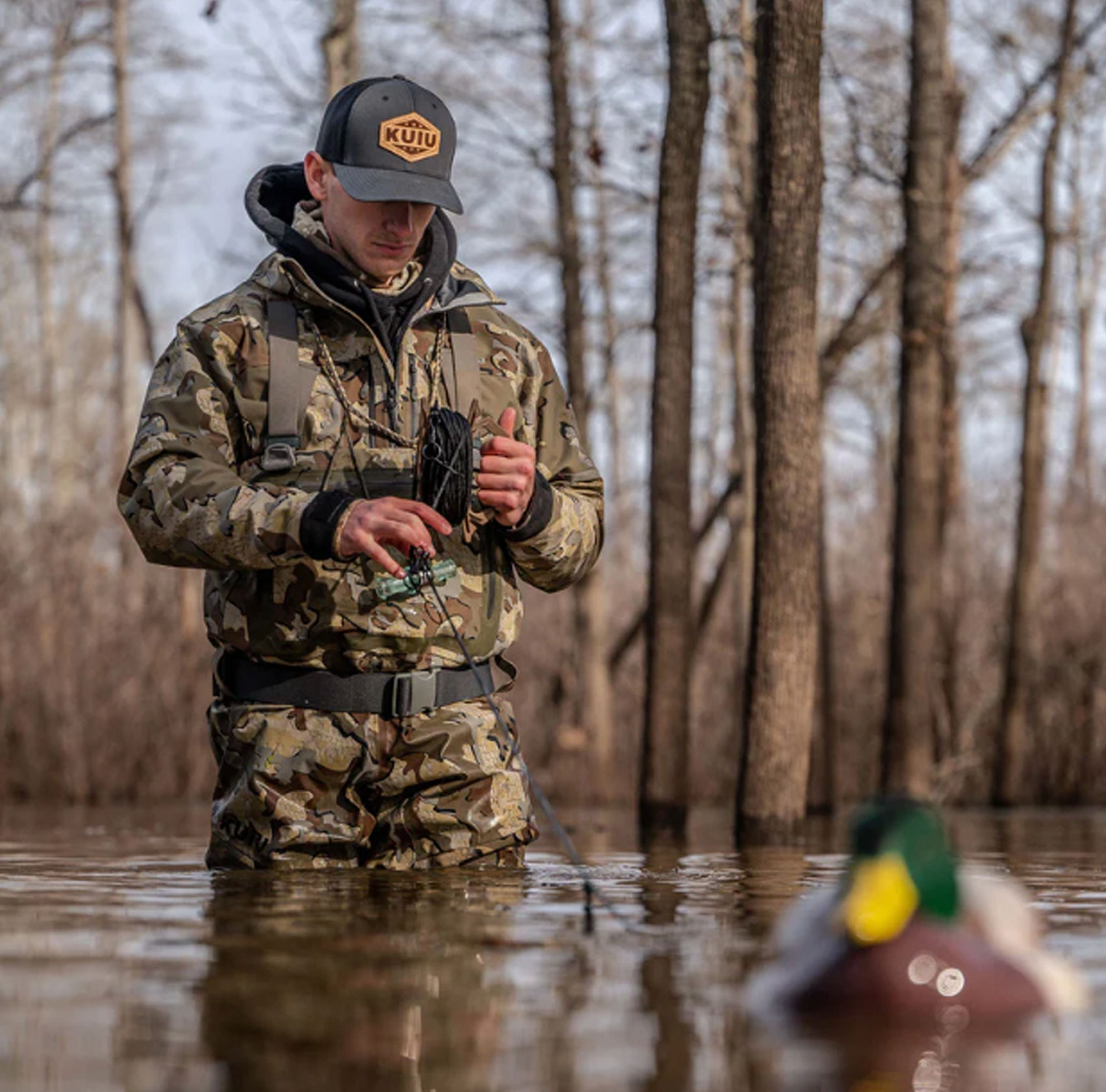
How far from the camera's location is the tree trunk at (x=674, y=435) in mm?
11047

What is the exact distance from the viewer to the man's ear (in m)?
5.38

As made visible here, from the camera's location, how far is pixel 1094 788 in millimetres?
18500

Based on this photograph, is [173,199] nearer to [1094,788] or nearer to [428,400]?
[1094,788]

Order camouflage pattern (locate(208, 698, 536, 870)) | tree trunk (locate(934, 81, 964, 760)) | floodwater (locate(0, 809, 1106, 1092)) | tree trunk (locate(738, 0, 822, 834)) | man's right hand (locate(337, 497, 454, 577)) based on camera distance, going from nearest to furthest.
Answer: floodwater (locate(0, 809, 1106, 1092)), man's right hand (locate(337, 497, 454, 577)), camouflage pattern (locate(208, 698, 536, 870)), tree trunk (locate(738, 0, 822, 834)), tree trunk (locate(934, 81, 964, 760))

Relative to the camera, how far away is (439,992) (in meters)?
3.40

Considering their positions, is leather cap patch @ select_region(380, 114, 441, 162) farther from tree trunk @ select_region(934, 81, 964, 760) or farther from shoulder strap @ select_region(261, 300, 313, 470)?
tree trunk @ select_region(934, 81, 964, 760)

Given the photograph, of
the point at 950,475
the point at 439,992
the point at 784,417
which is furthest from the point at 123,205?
the point at 439,992

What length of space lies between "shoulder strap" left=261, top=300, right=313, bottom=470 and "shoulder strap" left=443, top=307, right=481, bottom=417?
36 centimetres

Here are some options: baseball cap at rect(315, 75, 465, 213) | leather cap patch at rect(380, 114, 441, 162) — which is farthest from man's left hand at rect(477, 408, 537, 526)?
leather cap patch at rect(380, 114, 441, 162)

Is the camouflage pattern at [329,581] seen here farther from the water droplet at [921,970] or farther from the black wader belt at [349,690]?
the water droplet at [921,970]

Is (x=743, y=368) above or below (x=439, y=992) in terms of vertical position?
above

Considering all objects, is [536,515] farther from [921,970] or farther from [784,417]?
[784,417]

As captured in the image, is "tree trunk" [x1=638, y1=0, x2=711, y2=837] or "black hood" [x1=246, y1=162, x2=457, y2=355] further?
"tree trunk" [x1=638, y1=0, x2=711, y2=837]

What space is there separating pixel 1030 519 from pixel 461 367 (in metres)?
14.3
